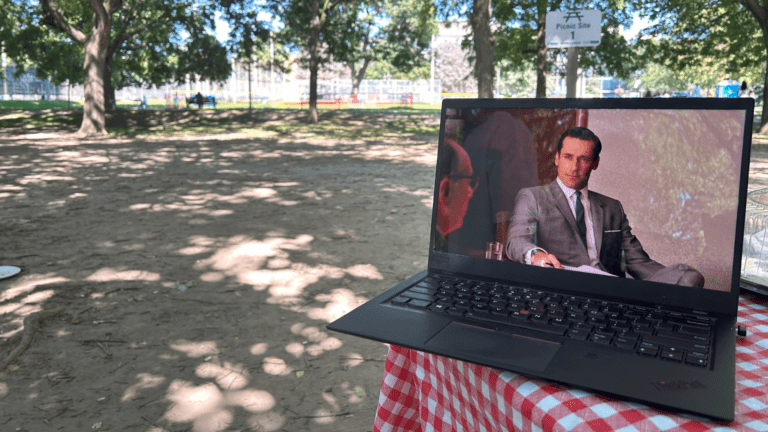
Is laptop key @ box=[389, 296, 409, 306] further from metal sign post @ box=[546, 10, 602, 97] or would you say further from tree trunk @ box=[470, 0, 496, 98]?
tree trunk @ box=[470, 0, 496, 98]

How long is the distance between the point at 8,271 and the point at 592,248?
5.42m

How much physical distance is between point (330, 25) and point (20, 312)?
27.9 meters

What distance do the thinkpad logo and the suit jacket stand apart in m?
0.40

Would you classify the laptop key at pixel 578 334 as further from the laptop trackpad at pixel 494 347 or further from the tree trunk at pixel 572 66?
the tree trunk at pixel 572 66

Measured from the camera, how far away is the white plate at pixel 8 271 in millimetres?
5155

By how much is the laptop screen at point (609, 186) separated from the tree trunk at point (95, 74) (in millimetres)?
21360

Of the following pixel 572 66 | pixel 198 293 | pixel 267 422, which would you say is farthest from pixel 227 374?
pixel 572 66

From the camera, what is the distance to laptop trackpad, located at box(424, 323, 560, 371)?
42.9 inches

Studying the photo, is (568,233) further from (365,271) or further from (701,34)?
(701,34)

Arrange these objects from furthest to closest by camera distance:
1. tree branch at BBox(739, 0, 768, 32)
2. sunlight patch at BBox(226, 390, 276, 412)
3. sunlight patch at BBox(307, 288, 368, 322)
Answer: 1. tree branch at BBox(739, 0, 768, 32)
2. sunlight patch at BBox(307, 288, 368, 322)
3. sunlight patch at BBox(226, 390, 276, 412)

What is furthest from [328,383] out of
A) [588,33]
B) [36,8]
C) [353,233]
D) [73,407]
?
[36,8]

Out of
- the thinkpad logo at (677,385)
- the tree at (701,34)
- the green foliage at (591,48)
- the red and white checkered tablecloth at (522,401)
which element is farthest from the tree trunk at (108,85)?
the thinkpad logo at (677,385)

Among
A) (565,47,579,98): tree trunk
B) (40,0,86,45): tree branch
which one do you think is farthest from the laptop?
(40,0,86,45): tree branch

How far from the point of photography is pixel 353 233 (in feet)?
22.6
